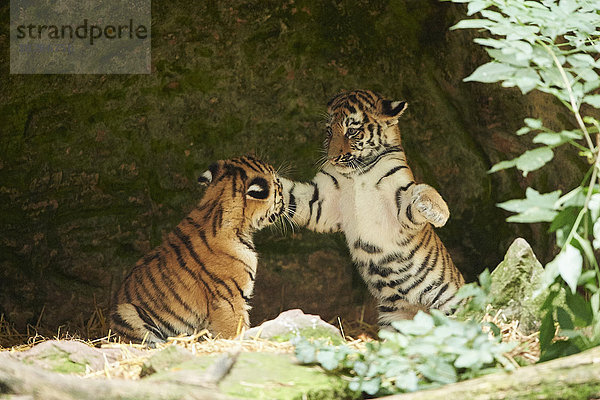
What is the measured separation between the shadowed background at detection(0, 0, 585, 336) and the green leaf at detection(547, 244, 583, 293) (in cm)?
A: 320

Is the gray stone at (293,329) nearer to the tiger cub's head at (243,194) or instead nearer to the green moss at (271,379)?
the green moss at (271,379)

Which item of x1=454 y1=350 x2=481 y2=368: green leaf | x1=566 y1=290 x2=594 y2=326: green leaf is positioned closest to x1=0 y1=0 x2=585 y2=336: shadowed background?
x1=566 y1=290 x2=594 y2=326: green leaf

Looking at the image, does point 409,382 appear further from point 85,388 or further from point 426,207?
point 426,207

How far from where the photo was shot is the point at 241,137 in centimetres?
598

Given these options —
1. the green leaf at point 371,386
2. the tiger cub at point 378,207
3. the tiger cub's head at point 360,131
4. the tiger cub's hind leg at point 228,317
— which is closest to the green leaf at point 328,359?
the green leaf at point 371,386

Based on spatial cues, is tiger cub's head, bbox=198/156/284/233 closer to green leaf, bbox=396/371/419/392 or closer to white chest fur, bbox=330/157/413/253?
white chest fur, bbox=330/157/413/253

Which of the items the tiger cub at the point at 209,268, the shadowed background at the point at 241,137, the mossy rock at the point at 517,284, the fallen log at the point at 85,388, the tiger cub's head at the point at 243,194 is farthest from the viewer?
the shadowed background at the point at 241,137

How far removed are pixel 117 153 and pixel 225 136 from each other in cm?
88

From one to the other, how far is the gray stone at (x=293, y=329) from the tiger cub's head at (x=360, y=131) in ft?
4.77

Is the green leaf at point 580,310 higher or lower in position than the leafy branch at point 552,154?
lower

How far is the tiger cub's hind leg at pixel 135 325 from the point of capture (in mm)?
4555

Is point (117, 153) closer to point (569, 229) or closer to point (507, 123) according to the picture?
point (507, 123)

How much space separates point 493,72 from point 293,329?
1.66 m

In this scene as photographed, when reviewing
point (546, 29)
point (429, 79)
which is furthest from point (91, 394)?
point (429, 79)
